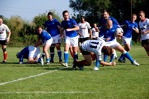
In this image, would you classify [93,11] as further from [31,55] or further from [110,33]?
[110,33]

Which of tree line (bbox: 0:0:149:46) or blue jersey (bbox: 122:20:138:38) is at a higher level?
tree line (bbox: 0:0:149:46)

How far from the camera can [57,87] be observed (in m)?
6.75

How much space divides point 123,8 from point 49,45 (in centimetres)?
5340

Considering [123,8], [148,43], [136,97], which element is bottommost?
[136,97]

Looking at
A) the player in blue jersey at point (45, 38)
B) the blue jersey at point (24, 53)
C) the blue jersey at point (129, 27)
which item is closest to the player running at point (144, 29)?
the blue jersey at point (129, 27)

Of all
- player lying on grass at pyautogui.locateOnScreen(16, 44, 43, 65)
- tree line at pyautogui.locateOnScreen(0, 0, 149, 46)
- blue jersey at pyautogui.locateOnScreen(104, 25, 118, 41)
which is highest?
tree line at pyautogui.locateOnScreen(0, 0, 149, 46)

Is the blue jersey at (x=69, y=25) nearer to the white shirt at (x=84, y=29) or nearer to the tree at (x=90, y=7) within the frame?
the white shirt at (x=84, y=29)

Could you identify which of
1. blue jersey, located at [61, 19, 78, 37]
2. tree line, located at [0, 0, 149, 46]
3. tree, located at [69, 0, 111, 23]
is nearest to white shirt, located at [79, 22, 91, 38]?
blue jersey, located at [61, 19, 78, 37]

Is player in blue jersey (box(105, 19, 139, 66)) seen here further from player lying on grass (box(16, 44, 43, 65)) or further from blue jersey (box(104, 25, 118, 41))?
player lying on grass (box(16, 44, 43, 65))

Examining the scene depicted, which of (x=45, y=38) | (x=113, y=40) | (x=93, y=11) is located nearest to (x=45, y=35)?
(x=45, y=38)

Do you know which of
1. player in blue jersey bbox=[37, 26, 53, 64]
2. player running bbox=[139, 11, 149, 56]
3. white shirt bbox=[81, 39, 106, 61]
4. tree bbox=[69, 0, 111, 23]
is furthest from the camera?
tree bbox=[69, 0, 111, 23]

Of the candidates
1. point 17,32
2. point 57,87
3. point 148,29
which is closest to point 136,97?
point 57,87

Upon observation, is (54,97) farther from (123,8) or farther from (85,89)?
(123,8)

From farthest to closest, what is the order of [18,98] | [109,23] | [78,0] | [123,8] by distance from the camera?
[78,0] → [123,8] → [109,23] → [18,98]
